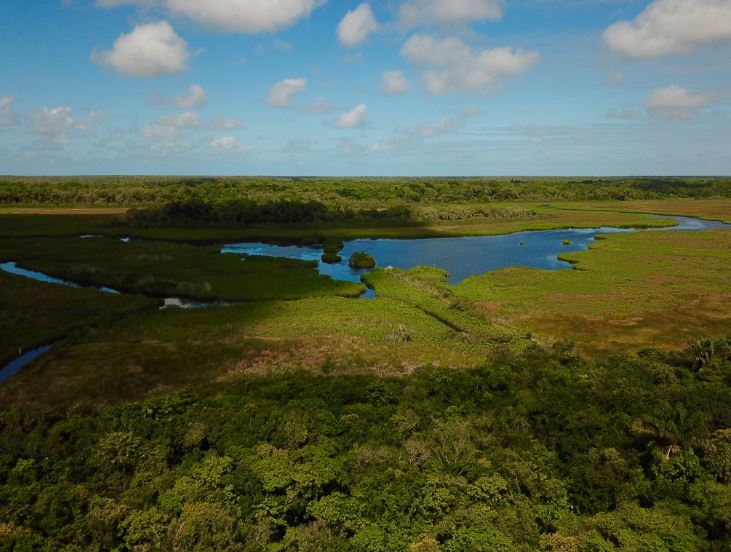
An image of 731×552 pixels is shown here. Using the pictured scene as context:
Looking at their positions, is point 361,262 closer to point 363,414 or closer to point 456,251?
point 456,251

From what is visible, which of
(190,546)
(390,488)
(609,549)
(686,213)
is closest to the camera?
(609,549)

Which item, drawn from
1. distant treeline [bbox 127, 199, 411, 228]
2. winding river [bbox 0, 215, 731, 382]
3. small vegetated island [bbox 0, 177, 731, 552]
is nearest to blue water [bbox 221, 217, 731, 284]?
winding river [bbox 0, 215, 731, 382]

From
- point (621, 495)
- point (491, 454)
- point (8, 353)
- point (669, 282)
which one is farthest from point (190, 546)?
point (669, 282)

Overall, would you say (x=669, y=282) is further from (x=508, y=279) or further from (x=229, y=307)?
(x=229, y=307)

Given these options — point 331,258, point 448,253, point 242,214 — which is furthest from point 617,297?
point 242,214

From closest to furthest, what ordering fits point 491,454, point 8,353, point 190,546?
point 190,546, point 491,454, point 8,353

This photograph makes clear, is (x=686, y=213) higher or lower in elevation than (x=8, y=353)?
higher

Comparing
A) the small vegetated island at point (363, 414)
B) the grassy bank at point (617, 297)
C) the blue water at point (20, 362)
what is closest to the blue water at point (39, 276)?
the small vegetated island at point (363, 414)
